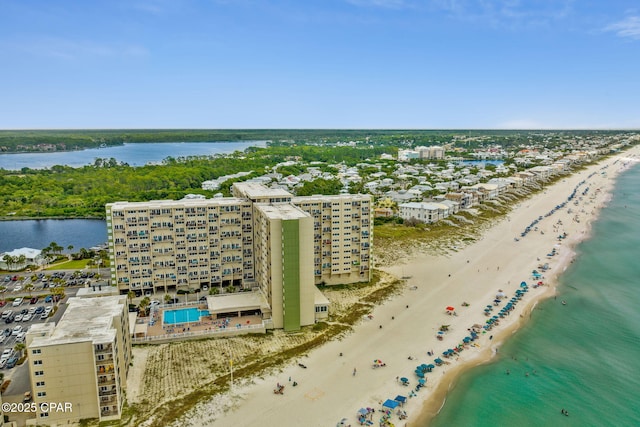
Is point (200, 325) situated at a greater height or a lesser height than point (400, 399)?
greater

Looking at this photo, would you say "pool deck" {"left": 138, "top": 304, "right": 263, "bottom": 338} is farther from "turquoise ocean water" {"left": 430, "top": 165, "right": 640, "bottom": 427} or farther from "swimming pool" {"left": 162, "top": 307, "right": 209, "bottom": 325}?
"turquoise ocean water" {"left": 430, "top": 165, "right": 640, "bottom": 427}

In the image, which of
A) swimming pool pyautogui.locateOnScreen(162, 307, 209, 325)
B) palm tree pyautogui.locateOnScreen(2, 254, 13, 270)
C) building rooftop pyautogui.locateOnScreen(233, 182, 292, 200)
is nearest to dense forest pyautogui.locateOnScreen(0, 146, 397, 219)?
palm tree pyautogui.locateOnScreen(2, 254, 13, 270)

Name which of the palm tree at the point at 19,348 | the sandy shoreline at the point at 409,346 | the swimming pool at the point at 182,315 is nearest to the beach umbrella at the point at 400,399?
the sandy shoreline at the point at 409,346

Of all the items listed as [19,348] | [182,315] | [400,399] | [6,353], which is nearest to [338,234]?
[182,315]

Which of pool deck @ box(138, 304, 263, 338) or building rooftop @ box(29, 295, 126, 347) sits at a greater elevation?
building rooftop @ box(29, 295, 126, 347)

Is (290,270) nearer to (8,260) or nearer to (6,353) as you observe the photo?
(6,353)

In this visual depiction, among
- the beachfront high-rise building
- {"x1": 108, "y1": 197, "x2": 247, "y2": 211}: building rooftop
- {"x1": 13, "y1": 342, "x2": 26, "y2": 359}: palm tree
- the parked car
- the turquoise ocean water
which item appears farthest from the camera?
{"x1": 108, "y1": 197, "x2": 247, "y2": 211}: building rooftop
